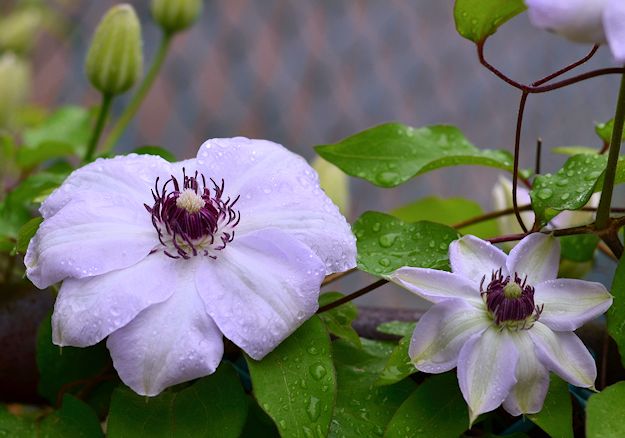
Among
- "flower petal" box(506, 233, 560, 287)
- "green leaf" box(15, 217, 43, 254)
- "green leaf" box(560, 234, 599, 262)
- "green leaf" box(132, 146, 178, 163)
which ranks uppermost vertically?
"flower petal" box(506, 233, 560, 287)

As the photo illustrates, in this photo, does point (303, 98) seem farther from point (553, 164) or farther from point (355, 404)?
point (355, 404)

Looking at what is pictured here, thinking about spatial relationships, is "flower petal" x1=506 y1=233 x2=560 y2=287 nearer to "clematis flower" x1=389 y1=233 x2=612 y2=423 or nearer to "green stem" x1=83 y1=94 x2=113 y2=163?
"clematis flower" x1=389 y1=233 x2=612 y2=423

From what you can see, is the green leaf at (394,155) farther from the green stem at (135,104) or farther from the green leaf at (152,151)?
the green stem at (135,104)

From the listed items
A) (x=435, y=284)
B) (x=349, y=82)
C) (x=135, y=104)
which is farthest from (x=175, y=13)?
(x=349, y=82)

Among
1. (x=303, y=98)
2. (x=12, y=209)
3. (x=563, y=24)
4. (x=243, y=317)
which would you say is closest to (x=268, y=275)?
(x=243, y=317)

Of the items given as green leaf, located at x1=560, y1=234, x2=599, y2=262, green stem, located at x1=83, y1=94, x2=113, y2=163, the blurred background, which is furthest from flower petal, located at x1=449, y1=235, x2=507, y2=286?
the blurred background

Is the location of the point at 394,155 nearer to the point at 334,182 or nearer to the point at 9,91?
the point at 334,182

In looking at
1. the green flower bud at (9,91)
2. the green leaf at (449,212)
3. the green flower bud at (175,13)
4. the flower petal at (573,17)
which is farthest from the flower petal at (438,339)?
the green flower bud at (9,91)
